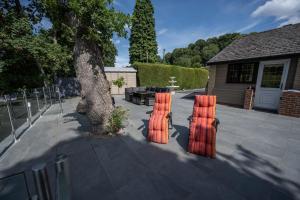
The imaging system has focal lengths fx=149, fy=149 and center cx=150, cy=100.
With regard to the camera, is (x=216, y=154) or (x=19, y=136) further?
(x=19, y=136)

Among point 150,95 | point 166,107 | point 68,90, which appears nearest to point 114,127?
point 166,107

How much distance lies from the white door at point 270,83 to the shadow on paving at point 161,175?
4.81 metres

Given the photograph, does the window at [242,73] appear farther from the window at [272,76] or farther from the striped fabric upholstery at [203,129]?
the striped fabric upholstery at [203,129]

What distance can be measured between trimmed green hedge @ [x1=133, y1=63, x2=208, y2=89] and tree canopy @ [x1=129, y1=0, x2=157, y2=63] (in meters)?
9.14

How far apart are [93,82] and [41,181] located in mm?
3064

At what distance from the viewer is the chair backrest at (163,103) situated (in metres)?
3.74

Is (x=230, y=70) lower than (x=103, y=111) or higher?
higher

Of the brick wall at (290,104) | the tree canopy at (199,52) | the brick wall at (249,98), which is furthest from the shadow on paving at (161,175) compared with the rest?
the tree canopy at (199,52)

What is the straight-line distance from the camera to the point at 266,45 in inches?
279

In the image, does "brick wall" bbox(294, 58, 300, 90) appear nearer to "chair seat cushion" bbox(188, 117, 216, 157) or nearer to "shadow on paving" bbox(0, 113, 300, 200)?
"shadow on paving" bbox(0, 113, 300, 200)

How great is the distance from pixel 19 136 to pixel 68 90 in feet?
31.1

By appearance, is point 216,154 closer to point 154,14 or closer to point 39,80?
point 39,80

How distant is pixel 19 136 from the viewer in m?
3.92

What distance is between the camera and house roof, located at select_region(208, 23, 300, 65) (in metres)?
6.19
